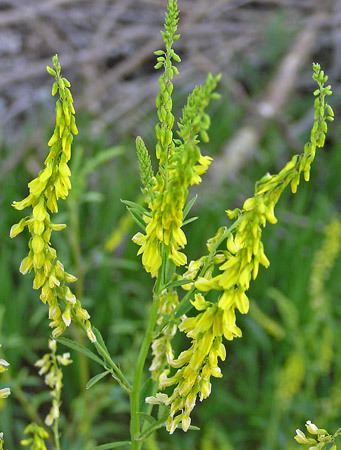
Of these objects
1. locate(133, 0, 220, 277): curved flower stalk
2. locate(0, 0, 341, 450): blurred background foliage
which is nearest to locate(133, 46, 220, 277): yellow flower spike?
locate(133, 0, 220, 277): curved flower stalk

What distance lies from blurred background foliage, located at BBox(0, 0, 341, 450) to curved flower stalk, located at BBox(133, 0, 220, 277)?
0.92m

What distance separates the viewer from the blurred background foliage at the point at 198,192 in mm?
2312

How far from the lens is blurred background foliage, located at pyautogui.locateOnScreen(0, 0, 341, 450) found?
2312 millimetres

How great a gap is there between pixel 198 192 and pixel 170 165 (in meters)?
2.39

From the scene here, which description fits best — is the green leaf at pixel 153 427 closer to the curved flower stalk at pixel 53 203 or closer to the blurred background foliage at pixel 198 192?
the curved flower stalk at pixel 53 203

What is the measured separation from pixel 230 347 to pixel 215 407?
33 centimetres

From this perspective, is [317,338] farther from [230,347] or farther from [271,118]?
[271,118]

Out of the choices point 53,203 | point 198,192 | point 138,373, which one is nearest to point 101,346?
point 138,373

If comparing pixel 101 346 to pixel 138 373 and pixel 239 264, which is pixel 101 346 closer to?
pixel 138 373

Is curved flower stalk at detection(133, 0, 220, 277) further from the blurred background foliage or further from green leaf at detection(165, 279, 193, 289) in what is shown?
the blurred background foliage

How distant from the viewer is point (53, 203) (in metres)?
0.80

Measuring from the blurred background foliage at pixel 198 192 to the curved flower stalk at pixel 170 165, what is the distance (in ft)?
3.01

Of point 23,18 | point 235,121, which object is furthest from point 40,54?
point 235,121

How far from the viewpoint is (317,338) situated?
8.70ft
